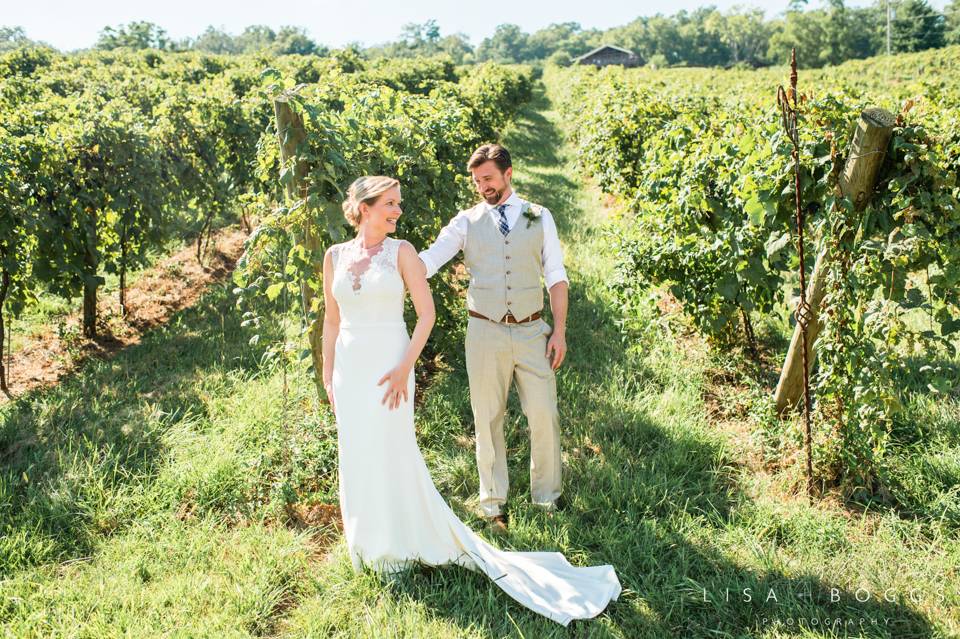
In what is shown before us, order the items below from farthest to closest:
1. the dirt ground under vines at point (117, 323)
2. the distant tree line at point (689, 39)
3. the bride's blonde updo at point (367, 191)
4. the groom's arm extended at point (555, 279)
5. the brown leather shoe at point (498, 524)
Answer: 1. the distant tree line at point (689, 39)
2. the dirt ground under vines at point (117, 323)
3. the brown leather shoe at point (498, 524)
4. the groom's arm extended at point (555, 279)
5. the bride's blonde updo at point (367, 191)

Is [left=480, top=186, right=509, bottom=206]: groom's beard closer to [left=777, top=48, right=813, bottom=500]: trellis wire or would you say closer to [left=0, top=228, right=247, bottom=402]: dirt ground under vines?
[left=777, top=48, right=813, bottom=500]: trellis wire

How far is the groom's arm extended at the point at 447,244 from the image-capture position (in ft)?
9.82

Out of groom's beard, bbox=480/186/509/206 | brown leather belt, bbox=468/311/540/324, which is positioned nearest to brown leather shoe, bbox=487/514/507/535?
brown leather belt, bbox=468/311/540/324

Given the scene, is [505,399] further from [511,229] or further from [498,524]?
[511,229]

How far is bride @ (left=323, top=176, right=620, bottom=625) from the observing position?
2672mm

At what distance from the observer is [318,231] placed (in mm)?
3303

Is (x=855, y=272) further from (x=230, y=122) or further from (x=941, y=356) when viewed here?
(x=230, y=122)

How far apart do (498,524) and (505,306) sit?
117cm

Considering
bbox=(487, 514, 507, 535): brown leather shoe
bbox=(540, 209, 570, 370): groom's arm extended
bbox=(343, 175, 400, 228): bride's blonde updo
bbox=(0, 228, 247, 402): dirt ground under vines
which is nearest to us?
bbox=(343, 175, 400, 228): bride's blonde updo

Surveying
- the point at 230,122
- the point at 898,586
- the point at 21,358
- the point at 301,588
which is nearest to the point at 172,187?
the point at 230,122

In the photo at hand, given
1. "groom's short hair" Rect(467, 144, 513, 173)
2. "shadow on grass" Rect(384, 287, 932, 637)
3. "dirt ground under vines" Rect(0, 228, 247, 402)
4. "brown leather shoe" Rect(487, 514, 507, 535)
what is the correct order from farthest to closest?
"dirt ground under vines" Rect(0, 228, 247, 402) → "brown leather shoe" Rect(487, 514, 507, 535) → "groom's short hair" Rect(467, 144, 513, 173) → "shadow on grass" Rect(384, 287, 932, 637)

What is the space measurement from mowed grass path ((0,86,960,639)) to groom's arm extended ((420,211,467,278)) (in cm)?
127

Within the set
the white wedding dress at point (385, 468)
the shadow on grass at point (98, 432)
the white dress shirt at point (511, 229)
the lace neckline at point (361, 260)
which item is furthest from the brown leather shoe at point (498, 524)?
the shadow on grass at point (98, 432)

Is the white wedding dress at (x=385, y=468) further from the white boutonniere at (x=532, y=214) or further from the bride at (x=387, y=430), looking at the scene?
the white boutonniere at (x=532, y=214)
